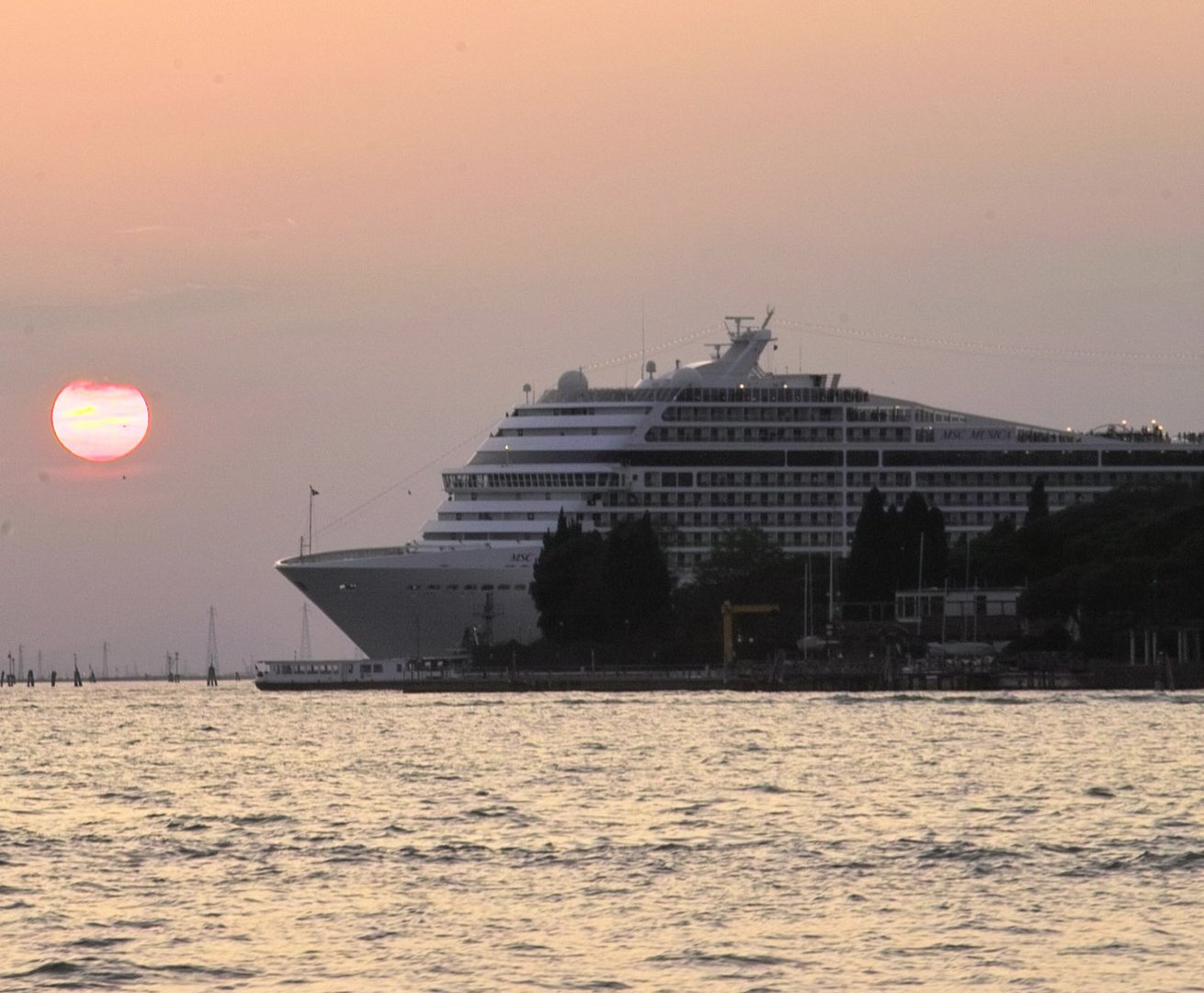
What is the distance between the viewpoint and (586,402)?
440ft

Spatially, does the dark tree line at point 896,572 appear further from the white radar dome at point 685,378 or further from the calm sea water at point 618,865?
the calm sea water at point 618,865

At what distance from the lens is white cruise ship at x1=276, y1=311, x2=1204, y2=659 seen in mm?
129875

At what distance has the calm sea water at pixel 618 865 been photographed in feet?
88.4

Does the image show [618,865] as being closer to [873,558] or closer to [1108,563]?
[1108,563]

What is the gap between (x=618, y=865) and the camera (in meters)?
35.2

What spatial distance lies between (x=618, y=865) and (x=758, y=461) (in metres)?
101

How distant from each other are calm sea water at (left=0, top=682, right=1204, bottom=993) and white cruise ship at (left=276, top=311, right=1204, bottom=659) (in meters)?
62.8

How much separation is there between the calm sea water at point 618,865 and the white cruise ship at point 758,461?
206 ft

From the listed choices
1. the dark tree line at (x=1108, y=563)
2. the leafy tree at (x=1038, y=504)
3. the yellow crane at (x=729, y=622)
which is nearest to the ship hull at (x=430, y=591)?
the yellow crane at (x=729, y=622)

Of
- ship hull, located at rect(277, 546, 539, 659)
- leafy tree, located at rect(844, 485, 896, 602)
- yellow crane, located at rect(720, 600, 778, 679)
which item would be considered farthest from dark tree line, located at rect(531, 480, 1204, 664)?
ship hull, located at rect(277, 546, 539, 659)

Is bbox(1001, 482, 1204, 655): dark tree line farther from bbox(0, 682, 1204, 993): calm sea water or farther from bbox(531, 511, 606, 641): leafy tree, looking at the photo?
bbox(0, 682, 1204, 993): calm sea water

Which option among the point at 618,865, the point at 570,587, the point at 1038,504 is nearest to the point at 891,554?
the point at 1038,504

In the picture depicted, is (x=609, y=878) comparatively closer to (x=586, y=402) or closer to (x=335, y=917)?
(x=335, y=917)

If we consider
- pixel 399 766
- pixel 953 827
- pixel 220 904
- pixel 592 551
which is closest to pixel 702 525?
pixel 592 551
